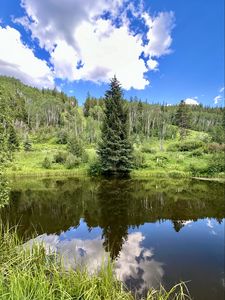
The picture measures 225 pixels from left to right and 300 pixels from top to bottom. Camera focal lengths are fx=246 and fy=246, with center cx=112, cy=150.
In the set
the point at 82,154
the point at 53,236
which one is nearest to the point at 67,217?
the point at 53,236

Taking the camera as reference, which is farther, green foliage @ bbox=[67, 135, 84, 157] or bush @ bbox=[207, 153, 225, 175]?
green foliage @ bbox=[67, 135, 84, 157]

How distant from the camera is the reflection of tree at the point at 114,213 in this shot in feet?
38.5

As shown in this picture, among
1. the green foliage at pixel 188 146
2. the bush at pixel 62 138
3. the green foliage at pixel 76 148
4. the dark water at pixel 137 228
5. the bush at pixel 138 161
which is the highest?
the bush at pixel 62 138

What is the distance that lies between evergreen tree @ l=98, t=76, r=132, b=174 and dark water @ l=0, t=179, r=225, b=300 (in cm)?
631

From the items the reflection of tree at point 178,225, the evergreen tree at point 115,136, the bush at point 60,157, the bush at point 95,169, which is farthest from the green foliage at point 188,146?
the reflection of tree at point 178,225

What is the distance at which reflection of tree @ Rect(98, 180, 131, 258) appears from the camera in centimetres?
1173

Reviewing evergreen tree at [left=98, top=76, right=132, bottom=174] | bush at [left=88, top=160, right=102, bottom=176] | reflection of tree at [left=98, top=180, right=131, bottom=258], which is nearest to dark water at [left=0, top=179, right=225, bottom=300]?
reflection of tree at [left=98, top=180, right=131, bottom=258]

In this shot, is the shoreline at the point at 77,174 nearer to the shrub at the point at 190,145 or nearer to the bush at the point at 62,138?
the shrub at the point at 190,145

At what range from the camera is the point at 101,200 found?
1994cm

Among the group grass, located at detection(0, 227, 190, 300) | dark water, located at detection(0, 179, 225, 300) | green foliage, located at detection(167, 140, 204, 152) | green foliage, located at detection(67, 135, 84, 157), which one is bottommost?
dark water, located at detection(0, 179, 225, 300)

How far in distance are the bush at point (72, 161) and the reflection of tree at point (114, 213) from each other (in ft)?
32.9

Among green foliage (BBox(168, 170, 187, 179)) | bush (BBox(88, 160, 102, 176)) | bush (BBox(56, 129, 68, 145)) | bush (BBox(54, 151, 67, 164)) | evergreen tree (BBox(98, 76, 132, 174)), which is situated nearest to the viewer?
evergreen tree (BBox(98, 76, 132, 174))

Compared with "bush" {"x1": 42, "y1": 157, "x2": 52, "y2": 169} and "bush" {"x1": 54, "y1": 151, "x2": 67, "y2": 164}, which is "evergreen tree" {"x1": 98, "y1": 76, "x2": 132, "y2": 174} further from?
"bush" {"x1": 42, "y1": 157, "x2": 52, "y2": 169}

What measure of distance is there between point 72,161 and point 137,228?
23.1 metres
